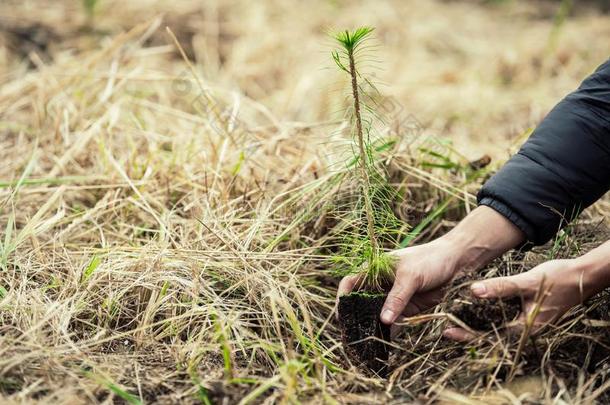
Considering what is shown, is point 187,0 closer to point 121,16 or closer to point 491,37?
point 121,16

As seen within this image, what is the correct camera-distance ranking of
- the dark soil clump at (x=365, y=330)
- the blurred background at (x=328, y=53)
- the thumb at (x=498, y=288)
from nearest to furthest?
the thumb at (x=498, y=288), the dark soil clump at (x=365, y=330), the blurred background at (x=328, y=53)

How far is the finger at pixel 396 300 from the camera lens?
1.43m

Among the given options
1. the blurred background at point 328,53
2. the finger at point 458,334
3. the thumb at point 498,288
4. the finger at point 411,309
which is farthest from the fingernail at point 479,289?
the blurred background at point 328,53

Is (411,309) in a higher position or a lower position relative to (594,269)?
lower

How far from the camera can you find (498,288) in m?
1.34

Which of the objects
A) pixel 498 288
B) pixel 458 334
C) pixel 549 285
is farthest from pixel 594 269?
pixel 458 334

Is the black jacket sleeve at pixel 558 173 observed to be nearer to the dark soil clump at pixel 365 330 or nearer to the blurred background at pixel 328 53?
the dark soil clump at pixel 365 330

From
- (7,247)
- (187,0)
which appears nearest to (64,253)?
(7,247)

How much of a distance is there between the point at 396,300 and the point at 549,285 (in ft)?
1.10

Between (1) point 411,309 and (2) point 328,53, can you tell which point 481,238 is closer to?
(1) point 411,309

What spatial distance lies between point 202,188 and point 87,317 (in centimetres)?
61

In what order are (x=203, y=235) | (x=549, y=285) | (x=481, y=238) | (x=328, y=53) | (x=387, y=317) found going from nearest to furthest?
(x=549, y=285) → (x=387, y=317) → (x=481, y=238) → (x=203, y=235) → (x=328, y=53)

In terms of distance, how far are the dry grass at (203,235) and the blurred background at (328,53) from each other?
3 cm

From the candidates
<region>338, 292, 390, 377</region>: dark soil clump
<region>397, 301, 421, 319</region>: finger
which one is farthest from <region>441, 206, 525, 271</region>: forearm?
<region>338, 292, 390, 377</region>: dark soil clump
